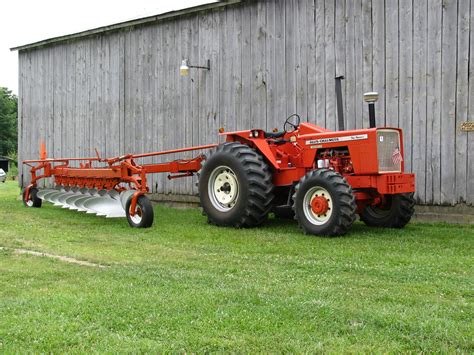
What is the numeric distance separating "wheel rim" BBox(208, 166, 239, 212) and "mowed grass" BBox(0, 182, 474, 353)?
1189mm

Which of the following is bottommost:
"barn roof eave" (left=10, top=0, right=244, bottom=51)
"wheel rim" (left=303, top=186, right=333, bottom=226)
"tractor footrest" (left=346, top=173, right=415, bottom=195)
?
"wheel rim" (left=303, top=186, right=333, bottom=226)

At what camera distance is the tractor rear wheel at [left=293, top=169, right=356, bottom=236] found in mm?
7270

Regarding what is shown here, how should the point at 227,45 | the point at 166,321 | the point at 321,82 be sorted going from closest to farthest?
1. the point at 166,321
2. the point at 321,82
3. the point at 227,45

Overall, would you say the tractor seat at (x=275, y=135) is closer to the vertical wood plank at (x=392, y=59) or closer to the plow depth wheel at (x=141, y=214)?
the vertical wood plank at (x=392, y=59)

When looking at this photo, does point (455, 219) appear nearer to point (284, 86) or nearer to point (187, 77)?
point (284, 86)

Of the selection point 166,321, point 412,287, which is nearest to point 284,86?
point 412,287

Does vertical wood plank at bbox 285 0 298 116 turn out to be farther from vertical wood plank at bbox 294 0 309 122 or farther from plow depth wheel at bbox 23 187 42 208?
plow depth wheel at bbox 23 187 42 208

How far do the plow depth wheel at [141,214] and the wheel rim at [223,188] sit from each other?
39.5 inches

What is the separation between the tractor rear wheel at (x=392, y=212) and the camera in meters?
8.17

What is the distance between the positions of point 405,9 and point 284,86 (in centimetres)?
262

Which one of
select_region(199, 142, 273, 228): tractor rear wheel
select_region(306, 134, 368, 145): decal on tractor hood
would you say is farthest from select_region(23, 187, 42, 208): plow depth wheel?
select_region(306, 134, 368, 145): decal on tractor hood

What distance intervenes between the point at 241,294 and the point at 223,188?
15.4ft

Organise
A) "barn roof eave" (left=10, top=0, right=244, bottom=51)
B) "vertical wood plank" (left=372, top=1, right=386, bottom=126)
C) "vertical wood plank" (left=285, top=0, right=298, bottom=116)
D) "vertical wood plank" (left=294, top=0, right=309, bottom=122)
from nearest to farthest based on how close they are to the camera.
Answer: "vertical wood plank" (left=372, top=1, right=386, bottom=126) → "vertical wood plank" (left=294, top=0, right=309, bottom=122) → "vertical wood plank" (left=285, top=0, right=298, bottom=116) → "barn roof eave" (left=10, top=0, right=244, bottom=51)

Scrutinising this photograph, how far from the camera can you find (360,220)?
8.97 meters
